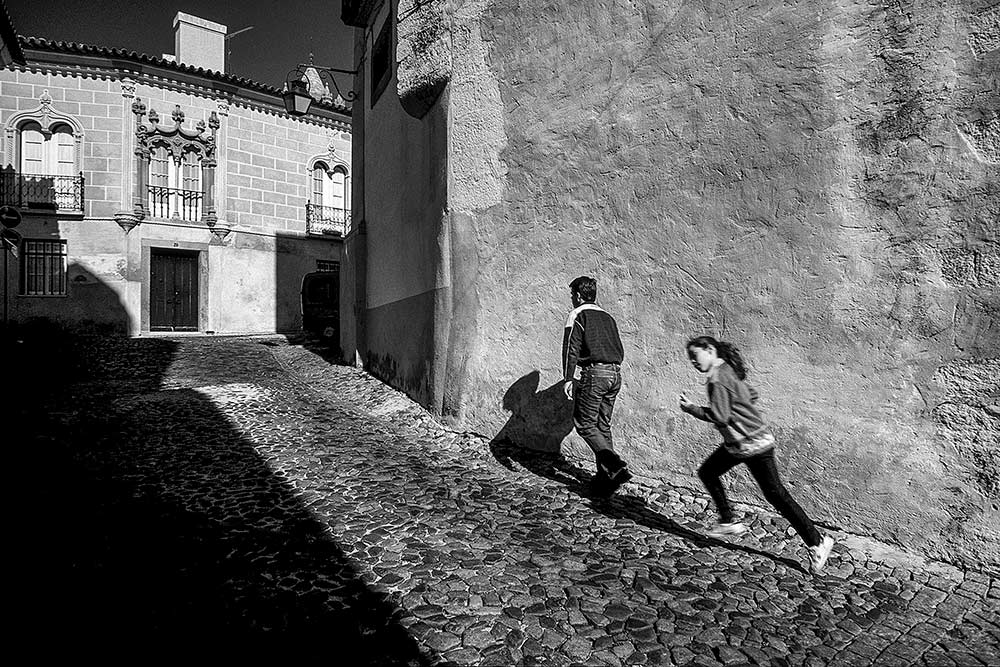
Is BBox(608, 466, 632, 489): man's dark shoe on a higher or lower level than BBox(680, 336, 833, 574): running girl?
lower

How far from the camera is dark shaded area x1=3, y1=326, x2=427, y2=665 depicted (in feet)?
8.75

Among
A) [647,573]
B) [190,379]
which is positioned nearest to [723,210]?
[647,573]

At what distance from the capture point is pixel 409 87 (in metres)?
7.07

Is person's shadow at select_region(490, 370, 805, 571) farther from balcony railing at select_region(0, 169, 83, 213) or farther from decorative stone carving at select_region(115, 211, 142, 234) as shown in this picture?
balcony railing at select_region(0, 169, 83, 213)

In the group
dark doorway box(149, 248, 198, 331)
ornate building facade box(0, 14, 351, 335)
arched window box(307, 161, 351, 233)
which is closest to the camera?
ornate building facade box(0, 14, 351, 335)

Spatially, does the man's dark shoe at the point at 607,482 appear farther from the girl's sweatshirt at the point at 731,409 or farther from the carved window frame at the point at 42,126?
the carved window frame at the point at 42,126

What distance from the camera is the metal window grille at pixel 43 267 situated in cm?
1800

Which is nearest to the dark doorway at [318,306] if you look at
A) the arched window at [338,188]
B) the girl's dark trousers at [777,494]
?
the arched window at [338,188]

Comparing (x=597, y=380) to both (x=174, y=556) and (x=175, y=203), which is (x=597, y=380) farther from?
(x=175, y=203)

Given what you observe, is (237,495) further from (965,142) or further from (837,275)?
(965,142)

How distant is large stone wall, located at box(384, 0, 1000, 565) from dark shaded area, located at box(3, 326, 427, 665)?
2514 millimetres

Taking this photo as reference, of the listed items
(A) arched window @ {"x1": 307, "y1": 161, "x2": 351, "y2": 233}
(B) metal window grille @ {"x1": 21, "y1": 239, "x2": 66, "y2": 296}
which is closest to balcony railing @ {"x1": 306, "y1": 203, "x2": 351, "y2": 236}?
(A) arched window @ {"x1": 307, "y1": 161, "x2": 351, "y2": 233}

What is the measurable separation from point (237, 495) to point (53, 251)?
17.8 m

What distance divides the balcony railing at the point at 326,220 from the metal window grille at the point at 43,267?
279 inches
